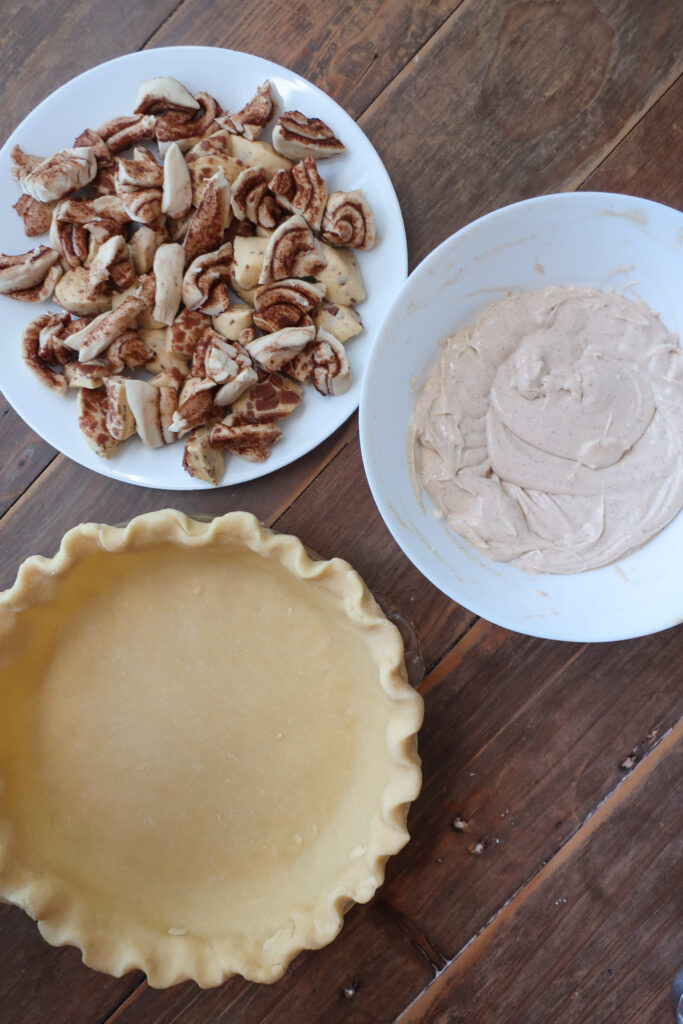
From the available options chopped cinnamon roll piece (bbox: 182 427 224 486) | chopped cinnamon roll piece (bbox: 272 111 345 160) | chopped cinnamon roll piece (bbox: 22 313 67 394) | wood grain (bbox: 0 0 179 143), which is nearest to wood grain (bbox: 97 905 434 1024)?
chopped cinnamon roll piece (bbox: 182 427 224 486)

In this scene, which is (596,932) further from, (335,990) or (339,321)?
(339,321)

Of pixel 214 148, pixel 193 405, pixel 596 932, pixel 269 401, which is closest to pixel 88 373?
pixel 193 405

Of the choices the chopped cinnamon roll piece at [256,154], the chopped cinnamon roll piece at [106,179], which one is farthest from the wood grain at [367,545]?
the chopped cinnamon roll piece at [106,179]

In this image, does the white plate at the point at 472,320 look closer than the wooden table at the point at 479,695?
Yes

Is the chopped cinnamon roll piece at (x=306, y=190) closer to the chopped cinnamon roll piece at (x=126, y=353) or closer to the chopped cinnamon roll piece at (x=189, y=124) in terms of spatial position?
the chopped cinnamon roll piece at (x=189, y=124)

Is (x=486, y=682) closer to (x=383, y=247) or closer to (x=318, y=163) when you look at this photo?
(x=383, y=247)

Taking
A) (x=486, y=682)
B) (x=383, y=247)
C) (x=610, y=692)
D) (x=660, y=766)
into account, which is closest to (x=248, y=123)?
(x=383, y=247)

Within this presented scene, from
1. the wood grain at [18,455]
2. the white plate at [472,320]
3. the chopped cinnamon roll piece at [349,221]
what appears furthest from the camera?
the wood grain at [18,455]

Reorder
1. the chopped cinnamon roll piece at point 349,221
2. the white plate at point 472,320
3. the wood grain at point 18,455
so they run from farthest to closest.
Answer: the wood grain at point 18,455, the chopped cinnamon roll piece at point 349,221, the white plate at point 472,320
